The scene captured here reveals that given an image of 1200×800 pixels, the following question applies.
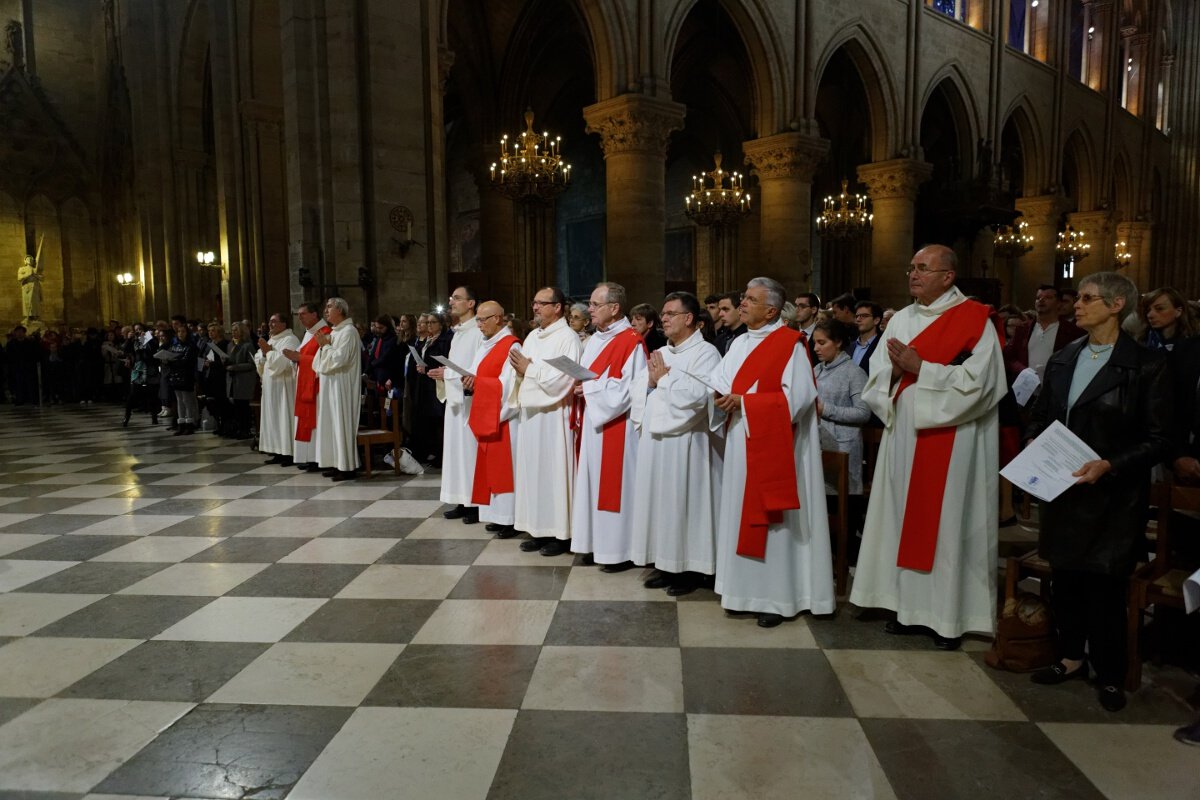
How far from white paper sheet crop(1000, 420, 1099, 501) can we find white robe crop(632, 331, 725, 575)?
1774mm

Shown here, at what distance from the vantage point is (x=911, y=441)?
394cm

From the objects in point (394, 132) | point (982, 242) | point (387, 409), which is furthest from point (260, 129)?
point (982, 242)

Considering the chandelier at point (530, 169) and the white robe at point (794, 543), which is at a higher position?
the chandelier at point (530, 169)

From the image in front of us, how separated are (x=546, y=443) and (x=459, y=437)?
120 cm

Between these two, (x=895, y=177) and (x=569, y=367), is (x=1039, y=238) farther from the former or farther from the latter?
(x=569, y=367)

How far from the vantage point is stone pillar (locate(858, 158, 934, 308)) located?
66.1 feet

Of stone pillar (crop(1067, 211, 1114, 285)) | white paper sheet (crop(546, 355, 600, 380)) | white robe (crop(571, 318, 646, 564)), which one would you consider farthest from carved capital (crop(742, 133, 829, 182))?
stone pillar (crop(1067, 211, 1114, 285))

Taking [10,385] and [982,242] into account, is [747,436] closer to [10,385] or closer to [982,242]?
[10,385]

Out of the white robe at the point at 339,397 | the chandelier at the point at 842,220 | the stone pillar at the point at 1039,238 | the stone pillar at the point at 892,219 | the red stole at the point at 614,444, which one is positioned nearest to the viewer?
the red stole at the point at 614,444

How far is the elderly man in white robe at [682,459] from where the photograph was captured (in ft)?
15.2

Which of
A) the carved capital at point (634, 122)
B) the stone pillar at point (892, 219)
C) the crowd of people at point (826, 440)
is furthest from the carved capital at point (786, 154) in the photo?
the crowd of people at point (826, 440)

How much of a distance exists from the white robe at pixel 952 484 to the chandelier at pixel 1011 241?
74.3 feet

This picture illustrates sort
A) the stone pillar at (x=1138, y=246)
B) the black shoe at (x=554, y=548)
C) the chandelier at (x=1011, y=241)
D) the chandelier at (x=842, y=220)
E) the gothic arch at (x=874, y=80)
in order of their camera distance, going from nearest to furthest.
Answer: the black shoe at (x=554, y=548)
the gothic arch at (x=874, y=80)
the chandelier at (x=842, y=220)
the chandelier at (x=1011, y=241)
the stone pillar at (x=1138, y=246)

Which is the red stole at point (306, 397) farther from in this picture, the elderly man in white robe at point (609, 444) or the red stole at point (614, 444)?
the red stole at point (614, 444)
